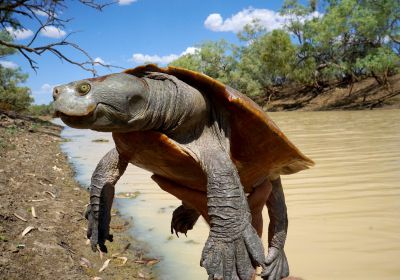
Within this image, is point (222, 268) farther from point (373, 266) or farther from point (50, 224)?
point (50, 224)

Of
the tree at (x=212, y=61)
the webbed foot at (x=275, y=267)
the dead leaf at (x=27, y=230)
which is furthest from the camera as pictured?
the tree at (x=212, y=61)

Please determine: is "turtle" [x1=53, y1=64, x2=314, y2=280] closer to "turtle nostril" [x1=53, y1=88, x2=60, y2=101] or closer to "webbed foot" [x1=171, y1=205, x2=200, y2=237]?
"turtle nostril" [x1=53, y1=88, x2=60, y2=101]

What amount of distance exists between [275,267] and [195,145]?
1055 millimetres

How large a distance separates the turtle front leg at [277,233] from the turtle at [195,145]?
1cm

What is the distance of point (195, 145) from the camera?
185cm

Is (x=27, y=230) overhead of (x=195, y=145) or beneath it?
beneath

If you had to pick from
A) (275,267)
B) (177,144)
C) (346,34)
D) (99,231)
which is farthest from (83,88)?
(346,34)

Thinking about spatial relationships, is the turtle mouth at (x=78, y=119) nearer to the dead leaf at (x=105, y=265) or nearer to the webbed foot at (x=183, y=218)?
the webbed foot at (x=183, y=218)

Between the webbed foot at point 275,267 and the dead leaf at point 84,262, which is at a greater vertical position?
the webbed foot at point 275,267

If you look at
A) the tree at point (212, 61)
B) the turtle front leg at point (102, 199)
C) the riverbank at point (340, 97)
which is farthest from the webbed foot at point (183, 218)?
the tree at point (212, 61)

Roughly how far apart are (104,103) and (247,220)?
842mm

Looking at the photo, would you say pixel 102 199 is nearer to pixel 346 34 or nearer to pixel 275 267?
pixel 275 267

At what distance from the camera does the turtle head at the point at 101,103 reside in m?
1.55

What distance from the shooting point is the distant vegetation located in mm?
22312
